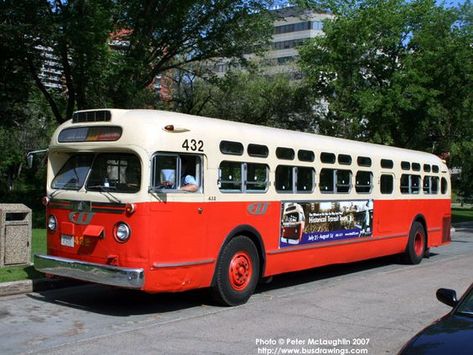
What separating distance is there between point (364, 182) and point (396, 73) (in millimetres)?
15336

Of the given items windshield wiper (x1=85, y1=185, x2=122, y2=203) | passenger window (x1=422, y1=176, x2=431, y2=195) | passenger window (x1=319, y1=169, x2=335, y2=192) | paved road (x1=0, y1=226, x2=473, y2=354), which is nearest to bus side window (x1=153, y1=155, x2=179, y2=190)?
windshield wiper (x1=85, y1=185, x2=122, y2=203)

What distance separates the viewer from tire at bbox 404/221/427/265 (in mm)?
13911

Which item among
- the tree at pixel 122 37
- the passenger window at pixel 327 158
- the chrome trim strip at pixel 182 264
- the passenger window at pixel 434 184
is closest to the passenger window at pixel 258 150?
the passenger window at pixel 327 158

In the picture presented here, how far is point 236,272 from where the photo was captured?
873 centimetres

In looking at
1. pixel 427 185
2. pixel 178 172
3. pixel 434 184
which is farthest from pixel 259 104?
pixel 178 172

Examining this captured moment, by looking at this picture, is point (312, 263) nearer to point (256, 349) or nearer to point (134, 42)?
point (256, 349)

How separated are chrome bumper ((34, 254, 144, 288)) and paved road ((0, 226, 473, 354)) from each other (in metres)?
0.52

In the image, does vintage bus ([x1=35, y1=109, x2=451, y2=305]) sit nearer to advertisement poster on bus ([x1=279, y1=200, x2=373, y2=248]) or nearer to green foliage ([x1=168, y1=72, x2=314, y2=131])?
advertisement poster on bus ([x1=279, y1=200, x2=373, y2=248])

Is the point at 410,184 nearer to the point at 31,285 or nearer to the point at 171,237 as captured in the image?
the point at 171,237

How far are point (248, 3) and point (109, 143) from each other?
658 inches

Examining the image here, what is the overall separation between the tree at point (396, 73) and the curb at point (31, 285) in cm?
1795

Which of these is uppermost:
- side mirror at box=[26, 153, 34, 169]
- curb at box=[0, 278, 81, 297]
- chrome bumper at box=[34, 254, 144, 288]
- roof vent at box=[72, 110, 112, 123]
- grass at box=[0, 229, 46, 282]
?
roof vent at box=[72, 110, 112, 123]

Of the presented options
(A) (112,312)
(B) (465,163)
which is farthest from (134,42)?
(B) (465,163)

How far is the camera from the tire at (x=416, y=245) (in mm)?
13911
